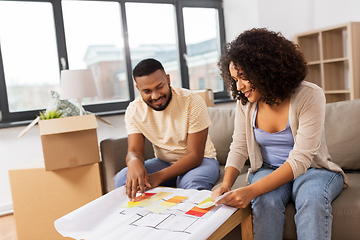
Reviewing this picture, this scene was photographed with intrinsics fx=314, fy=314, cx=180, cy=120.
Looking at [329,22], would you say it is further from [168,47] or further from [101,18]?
[101,18]

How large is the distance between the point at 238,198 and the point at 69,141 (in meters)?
1.17

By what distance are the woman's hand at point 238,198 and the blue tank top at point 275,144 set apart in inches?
12.3

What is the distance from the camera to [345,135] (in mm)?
1510

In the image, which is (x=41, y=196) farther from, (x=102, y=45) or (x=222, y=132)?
(x=102, y=45)

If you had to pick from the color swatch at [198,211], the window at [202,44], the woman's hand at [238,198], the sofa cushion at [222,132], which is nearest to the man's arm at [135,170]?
the color swatch at [198,211]

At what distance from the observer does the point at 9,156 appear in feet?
8.11

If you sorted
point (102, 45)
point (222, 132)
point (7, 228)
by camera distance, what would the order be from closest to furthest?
point (222, 132) < point (7, 228) < point (102, 45)

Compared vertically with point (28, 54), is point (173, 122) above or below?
below

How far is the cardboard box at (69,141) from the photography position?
1747mm

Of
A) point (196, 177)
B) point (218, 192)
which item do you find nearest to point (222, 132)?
point (196, 177)

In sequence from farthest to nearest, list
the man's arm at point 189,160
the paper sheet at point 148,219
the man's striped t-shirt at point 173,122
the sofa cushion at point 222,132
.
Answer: the sofa cushion at point 222,132 → the man's striped t-shirt at point 173,122 → the man's arm at point 189,160 → the paper sheet at point 148,219

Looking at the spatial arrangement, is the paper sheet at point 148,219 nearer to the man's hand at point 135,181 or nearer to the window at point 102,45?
the man's hand at point 135,181

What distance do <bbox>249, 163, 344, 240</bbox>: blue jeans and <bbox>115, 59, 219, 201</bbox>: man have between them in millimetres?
403

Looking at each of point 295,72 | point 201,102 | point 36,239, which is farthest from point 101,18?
point 295,72
